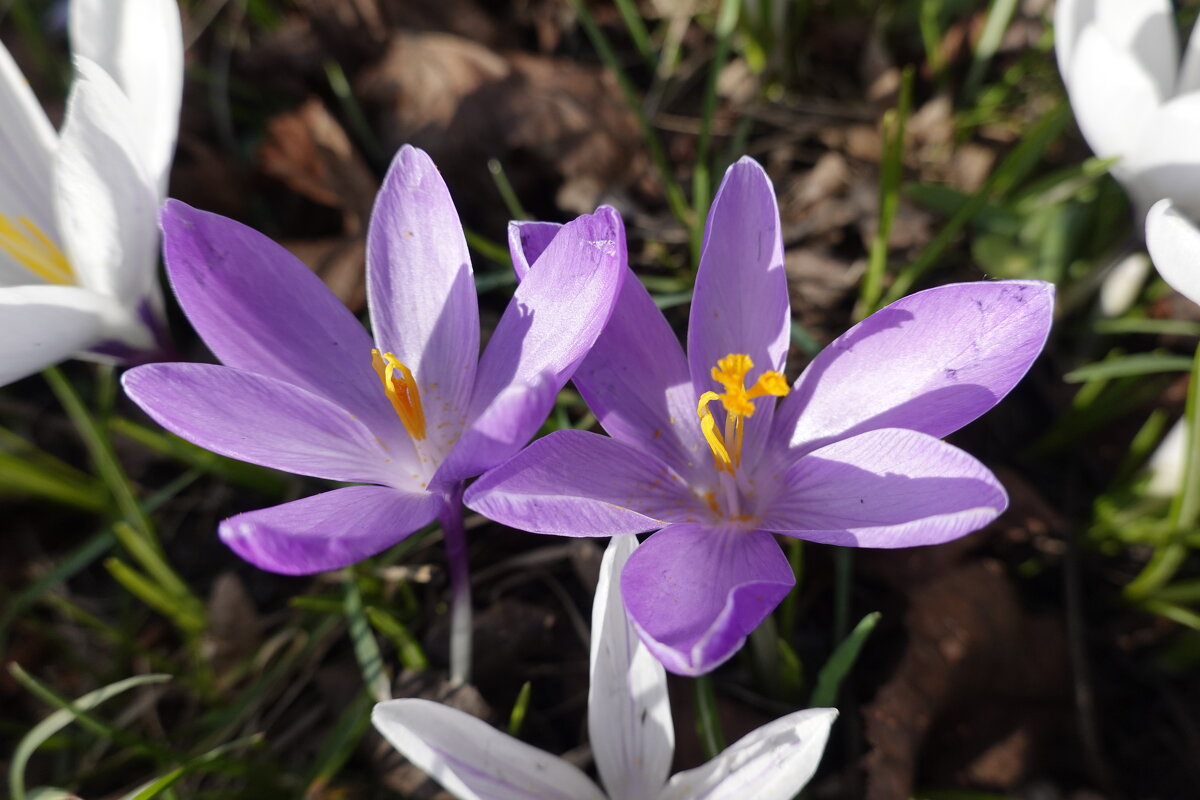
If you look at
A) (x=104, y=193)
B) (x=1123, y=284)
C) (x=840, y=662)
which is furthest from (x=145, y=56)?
(x=1123, y=284)

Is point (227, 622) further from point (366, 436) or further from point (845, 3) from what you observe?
point (845, 3)

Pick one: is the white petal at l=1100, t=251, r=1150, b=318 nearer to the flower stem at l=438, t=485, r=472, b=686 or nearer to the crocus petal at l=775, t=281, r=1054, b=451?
the crocus petal at l=775, t=281, r=1054, b=451

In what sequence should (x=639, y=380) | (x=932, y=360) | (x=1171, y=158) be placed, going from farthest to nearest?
1. (x=1171, y=158)
2. (x=639, y=380)
3. (x=932, y=360)

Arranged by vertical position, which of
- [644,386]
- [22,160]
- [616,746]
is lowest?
[616,746]

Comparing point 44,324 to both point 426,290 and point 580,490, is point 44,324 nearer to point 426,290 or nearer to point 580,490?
point 426,290

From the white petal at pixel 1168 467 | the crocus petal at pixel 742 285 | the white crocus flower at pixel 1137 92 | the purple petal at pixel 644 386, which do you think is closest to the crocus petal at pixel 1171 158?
the white crocus flower at pixel 1137 92

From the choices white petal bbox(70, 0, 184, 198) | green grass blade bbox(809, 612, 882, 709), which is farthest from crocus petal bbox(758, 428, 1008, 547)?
white petal bbox(70, 0, 184, 198)
